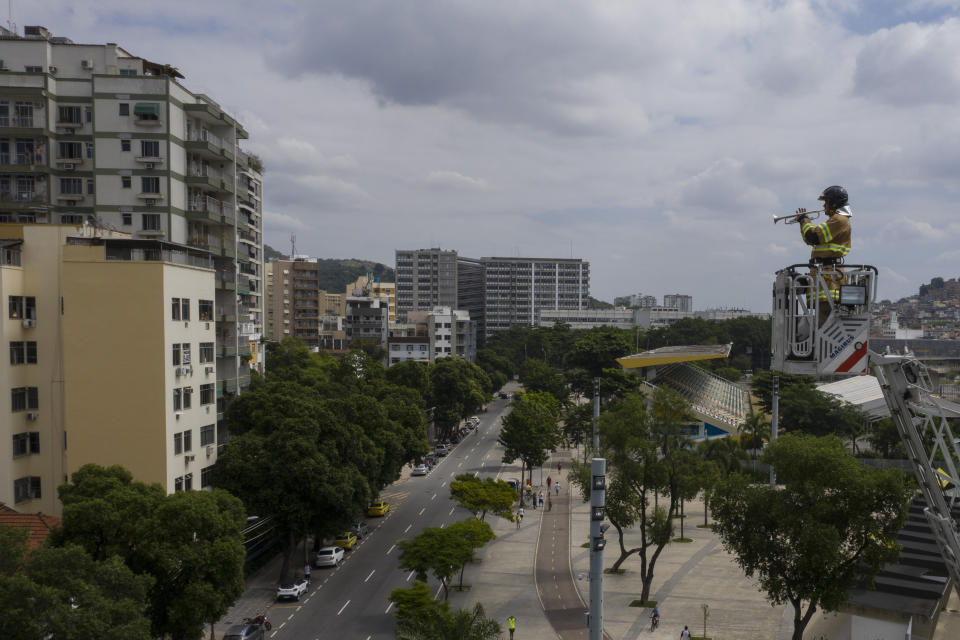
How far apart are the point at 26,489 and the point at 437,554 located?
17230 mm

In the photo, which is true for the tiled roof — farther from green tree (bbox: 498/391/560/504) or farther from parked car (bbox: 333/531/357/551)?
green tree (bbox: 498/391/560/504)

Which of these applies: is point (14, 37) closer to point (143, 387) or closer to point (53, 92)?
point (53, 92)

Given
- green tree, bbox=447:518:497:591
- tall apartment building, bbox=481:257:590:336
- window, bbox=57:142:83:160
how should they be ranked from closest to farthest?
green tree, bbox=447:518:497:591 < window, bbox=57:142:83:160 < tall apartment building, bbox=481:257:590:336

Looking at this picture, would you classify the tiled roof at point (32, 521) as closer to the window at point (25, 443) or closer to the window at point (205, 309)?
the window at point (25, 443)

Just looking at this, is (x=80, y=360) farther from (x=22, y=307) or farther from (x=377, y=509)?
(x=377, y=509)

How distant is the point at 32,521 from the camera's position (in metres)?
26.7

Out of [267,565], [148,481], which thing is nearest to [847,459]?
[148,481]

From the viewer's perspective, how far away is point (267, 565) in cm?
3866

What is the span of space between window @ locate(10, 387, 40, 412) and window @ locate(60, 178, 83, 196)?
51.2 ft

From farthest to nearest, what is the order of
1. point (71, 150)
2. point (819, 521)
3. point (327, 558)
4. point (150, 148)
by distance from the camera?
point (71, 150), point (150, 148), point (327, 558), point (819, 521)

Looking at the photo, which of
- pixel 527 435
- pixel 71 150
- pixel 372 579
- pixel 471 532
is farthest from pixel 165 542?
pixel 527 435

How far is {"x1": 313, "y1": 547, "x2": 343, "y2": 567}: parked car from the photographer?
124 feet

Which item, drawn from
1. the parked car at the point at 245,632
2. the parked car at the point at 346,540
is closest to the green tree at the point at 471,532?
the parked car at the point at 346,540

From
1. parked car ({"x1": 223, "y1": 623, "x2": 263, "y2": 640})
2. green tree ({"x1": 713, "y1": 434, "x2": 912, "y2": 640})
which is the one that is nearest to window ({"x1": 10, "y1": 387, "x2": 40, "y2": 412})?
parked car ({"x1": 223, "y1": 623, "x2": 263, "y2": 640})
